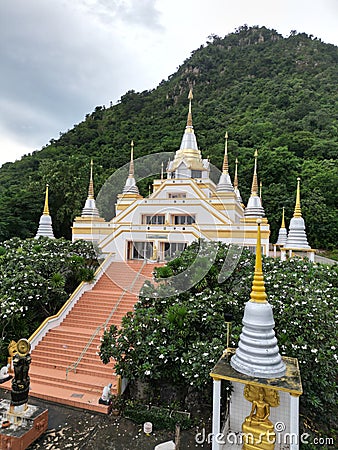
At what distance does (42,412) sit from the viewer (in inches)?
262

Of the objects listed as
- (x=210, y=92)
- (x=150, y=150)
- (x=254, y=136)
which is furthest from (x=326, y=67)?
(x=150, y=150)

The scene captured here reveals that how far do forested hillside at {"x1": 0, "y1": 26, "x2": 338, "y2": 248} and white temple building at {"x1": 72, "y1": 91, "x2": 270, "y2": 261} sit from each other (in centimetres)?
1108

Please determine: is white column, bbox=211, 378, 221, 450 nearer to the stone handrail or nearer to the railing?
the railing

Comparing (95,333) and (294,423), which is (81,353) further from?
(294,423)

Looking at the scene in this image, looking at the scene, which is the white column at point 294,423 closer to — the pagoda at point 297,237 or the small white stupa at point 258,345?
the small white stupa at point 258,345

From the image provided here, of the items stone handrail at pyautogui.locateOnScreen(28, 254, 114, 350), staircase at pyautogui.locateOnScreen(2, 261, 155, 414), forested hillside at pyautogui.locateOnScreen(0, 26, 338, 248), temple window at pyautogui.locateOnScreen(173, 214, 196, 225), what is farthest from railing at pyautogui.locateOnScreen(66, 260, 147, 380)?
forested hillside at pyautogui.locateOnScreen(0, 26, 338, 248)

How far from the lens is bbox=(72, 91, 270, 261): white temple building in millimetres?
16141

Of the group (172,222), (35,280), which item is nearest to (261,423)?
(35,280)

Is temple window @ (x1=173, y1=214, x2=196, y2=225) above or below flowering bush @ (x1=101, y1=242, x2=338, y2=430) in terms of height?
above

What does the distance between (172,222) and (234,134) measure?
34.3 metres

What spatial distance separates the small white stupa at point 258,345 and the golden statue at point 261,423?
73 cm

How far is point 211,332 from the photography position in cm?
773

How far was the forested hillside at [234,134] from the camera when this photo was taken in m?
29.7

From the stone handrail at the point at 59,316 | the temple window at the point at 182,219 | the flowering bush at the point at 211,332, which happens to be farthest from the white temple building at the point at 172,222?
the flowering bush at the point at 211,332
